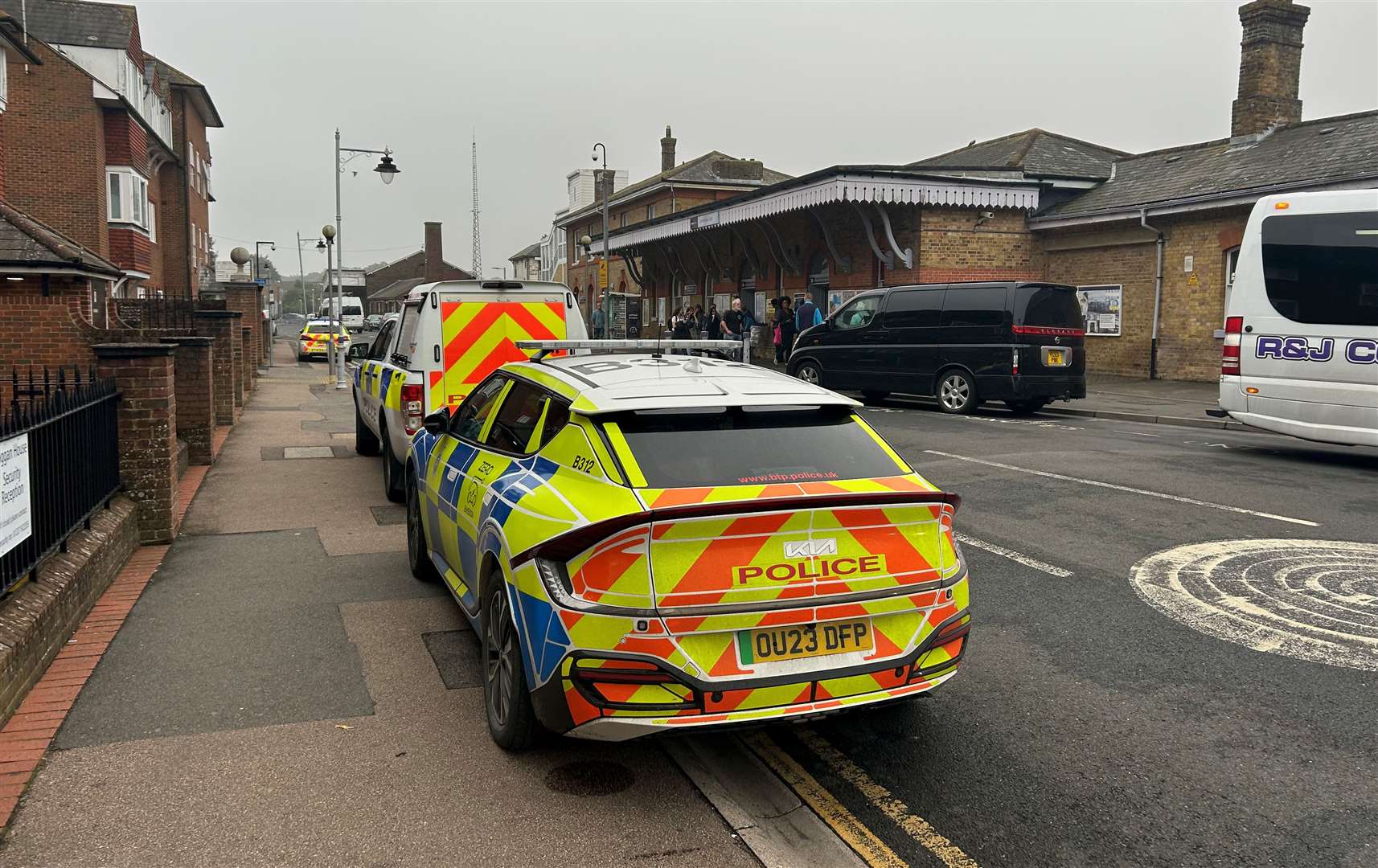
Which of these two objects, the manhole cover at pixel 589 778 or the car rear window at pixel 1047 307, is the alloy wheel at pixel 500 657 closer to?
the manhole cover at pixel 589 778

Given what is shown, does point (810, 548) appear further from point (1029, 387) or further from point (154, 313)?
point (154, 313)

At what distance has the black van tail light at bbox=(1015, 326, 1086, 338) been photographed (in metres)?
16.2

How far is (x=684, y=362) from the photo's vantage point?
5.11 meters

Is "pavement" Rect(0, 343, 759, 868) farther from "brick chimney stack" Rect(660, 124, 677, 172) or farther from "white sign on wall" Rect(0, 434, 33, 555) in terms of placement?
"brick chimney stack" Rect(660, 124, 677, 172)

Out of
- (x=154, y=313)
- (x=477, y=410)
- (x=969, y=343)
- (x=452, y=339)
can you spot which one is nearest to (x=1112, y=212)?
(x=969, y=343)

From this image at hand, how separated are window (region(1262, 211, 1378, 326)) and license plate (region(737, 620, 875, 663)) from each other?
31.9ft

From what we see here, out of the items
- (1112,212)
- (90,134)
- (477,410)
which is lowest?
(477,410)

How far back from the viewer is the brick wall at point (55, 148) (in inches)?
1112

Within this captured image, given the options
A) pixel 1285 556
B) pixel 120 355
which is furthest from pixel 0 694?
pixel 1285 556

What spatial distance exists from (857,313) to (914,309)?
1.33 meters

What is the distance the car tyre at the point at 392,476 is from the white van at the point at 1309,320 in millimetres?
9290

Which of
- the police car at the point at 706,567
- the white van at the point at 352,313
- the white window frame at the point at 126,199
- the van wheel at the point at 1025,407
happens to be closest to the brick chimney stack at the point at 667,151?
the white van at the point at 352,313

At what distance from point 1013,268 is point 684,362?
2318cm

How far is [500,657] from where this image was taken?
169 inches
